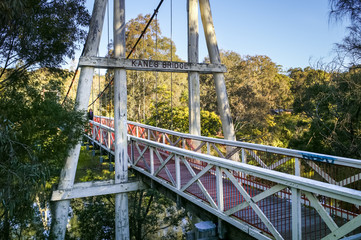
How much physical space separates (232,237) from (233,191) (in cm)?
82

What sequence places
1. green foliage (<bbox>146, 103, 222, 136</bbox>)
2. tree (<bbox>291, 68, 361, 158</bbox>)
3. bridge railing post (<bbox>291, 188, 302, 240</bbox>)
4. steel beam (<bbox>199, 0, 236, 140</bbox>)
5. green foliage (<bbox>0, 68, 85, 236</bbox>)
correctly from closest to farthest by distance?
bridge railing post (<bbox>291, 188, 302, 240</bbox>) < green foliage (<bbox>0, 68, 85, 236</bbox>) < steel beam (<bbox>199, 0, 236, 140</bbox>) < tree (<bbox>291, 68, 361, 158</bbox>) < green foliage (<bbox>146, 103, 222, 136</bbox>)

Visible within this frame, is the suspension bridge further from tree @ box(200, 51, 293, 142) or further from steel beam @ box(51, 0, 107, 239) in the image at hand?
tree @ box(200, 51, 293, 142)

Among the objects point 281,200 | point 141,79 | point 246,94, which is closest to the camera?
point 281,200

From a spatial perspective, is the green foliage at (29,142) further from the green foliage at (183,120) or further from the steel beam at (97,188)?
the green foliage at (183,120)

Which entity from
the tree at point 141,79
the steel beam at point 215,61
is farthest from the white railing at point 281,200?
the tree at point 141,79

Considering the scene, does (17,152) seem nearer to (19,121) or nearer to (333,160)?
(19,121)

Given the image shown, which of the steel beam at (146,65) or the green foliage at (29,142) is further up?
the steel beam at (146,65)

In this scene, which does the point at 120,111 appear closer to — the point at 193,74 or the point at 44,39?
the point at 193,74

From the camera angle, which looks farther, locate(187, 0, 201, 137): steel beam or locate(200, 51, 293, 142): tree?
locate(200, 51, 293, 142): tree

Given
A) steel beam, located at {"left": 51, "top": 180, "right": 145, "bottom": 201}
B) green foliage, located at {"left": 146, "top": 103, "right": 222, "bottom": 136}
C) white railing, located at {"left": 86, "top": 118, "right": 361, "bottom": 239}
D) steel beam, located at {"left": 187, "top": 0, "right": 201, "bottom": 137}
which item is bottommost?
steel beam, located at {"left": 51, "top": 180, "right": 145, "bottom": 201}

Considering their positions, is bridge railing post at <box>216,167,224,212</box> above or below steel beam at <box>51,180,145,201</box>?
above

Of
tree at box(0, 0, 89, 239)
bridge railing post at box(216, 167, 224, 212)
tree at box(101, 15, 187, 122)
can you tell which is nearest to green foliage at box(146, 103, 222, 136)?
tree at box(101, 15, 187, 122)

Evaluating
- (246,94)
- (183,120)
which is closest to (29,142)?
A: (183,120)

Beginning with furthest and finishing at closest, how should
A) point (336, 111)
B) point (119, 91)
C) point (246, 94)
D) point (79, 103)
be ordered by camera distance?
point (246, 94)
point (336, 111)
point (119, 91)
point (79, 103)
